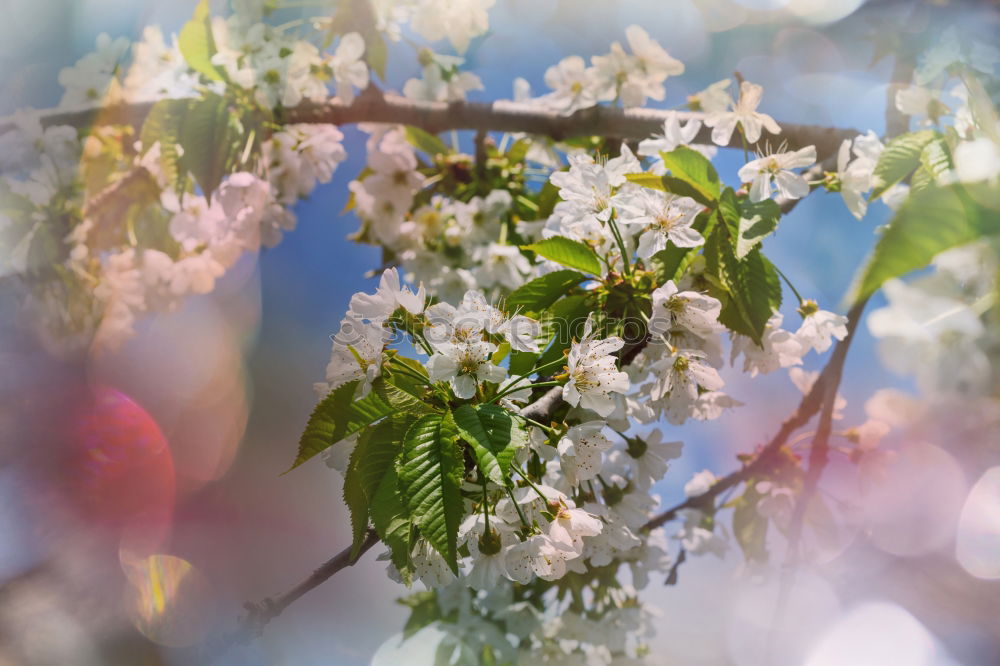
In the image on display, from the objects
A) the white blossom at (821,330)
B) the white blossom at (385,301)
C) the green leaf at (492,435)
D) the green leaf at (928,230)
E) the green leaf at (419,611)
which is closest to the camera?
the green leaf at (928,230)

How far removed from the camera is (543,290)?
675mm

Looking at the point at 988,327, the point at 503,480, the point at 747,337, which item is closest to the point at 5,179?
the point at 503,480

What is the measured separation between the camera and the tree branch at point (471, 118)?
40.2 inches

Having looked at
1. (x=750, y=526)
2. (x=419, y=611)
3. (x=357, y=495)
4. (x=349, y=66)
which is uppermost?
(x=349, y=66)

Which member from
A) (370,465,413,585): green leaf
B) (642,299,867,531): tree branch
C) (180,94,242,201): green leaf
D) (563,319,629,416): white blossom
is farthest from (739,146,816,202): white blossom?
(180,94,242,201): green leaf

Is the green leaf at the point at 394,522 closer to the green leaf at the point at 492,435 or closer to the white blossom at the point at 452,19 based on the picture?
the green leaf at the point at 492,435

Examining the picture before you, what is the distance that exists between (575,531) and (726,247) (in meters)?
0.33

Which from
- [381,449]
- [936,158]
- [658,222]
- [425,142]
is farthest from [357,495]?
[425,142]

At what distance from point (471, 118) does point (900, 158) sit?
81 centimetres

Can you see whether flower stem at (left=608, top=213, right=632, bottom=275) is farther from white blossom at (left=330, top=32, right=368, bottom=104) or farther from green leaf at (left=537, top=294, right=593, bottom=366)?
white blossom at (left=330, top=32, right=368, bottom=104)

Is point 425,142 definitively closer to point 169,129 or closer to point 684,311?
point 169,129

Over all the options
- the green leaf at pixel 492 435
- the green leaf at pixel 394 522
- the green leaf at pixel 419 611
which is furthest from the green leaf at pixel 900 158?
the green leaf at pixel 419 611

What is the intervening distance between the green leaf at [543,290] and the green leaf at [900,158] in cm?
33

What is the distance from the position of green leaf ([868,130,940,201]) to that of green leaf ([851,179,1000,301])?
14.3 inches
